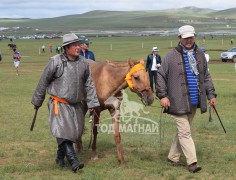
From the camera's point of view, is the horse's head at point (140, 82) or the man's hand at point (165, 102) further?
the horse's head at point (140, 82)

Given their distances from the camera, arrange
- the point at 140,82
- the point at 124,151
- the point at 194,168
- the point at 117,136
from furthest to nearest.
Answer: the point at 124,151, the point at 117,136, the point at 140,82, the point at 194,168

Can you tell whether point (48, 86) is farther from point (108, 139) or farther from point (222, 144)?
point (222, 144)

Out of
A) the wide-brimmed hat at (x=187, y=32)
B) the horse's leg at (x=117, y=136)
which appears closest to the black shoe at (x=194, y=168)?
the horse's leg at (x=117, y=136)

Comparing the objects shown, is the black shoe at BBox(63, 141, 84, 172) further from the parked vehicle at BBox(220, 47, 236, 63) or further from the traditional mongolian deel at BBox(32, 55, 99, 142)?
the parked vehicle at BBox(220, 47, 236, 63)

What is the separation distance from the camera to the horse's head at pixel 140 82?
7.01m

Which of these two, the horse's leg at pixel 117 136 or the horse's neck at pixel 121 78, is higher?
the horse's neck at pixel 121 78

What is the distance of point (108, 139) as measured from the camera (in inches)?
371

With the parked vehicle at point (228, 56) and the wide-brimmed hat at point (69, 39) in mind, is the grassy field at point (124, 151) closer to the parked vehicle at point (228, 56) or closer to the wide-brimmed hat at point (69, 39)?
the wide-brimmed hat at point (69, 39)

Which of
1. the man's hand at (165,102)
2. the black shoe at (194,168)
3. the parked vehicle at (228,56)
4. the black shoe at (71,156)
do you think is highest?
the man's hand at (165,102)

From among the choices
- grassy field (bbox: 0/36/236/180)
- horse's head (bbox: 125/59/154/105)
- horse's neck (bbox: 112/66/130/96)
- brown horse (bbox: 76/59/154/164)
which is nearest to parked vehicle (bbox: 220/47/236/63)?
grassy field (bbox: 0/36/236/180)

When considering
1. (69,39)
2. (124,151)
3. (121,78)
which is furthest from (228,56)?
(69,39)

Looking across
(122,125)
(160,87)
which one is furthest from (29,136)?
(160,87)

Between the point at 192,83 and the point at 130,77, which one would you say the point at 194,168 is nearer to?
the point at 192,83

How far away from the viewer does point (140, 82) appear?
23.2 feet
